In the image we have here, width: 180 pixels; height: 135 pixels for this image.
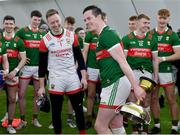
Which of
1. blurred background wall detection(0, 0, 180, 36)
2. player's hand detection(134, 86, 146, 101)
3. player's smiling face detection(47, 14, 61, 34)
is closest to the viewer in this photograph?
player's hand detection(134, 86, 146, 101)

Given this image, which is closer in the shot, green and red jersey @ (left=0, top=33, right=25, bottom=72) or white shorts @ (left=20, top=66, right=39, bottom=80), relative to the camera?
green and red jersey @ (left=0, top=33, right=25, bottom=72)

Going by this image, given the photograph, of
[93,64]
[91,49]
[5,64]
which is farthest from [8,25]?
[93,64]

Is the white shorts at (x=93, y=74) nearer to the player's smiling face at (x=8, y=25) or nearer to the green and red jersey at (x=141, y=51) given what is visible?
the green and red jersey at (x=141, y=51)

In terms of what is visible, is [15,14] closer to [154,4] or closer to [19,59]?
[154,4]

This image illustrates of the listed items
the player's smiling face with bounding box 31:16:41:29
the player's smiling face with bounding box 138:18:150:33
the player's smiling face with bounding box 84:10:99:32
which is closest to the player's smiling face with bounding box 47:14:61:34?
the player's smiling face with bounding box 84:10:99:32

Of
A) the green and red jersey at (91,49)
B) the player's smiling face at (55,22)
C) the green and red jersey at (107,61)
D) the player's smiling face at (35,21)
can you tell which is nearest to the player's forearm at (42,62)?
the player's smiling face at (55,22)

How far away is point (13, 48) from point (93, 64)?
1552mm

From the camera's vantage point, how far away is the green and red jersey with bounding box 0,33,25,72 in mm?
6938

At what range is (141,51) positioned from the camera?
6551 millimetres

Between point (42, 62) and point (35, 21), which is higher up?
point (35, 21)

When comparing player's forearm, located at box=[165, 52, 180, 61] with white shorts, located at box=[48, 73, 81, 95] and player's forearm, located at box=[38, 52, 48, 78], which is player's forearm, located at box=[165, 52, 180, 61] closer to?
white shorts, located at box=[48, 73, 81, 95]

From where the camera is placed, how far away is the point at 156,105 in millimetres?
7129

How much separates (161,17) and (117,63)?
2.55 meters

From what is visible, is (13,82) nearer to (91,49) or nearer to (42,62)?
(42,62)
